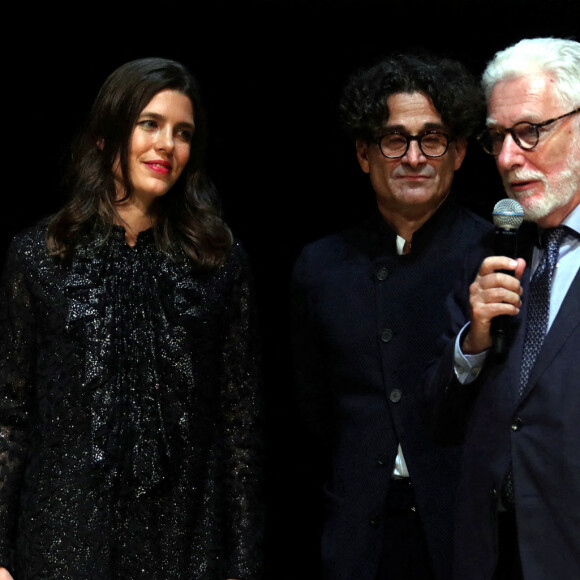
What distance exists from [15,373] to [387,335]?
0.97 m

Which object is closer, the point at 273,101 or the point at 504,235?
the point at 504,235

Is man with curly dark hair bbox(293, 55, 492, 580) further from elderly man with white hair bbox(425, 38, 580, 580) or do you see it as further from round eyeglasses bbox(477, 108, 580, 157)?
round eyeglasses bbox(477, 108, 580, 157)

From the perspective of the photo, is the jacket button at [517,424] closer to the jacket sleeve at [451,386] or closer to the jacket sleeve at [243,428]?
the jacket sleeve at [451,386]

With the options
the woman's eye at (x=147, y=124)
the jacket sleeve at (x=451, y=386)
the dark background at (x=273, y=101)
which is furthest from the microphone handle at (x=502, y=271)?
the dark background at (x=273, y=101)

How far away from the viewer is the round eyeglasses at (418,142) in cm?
280

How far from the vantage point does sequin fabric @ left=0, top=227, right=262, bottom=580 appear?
2.41m

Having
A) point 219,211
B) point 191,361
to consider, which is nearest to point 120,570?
point 191,361

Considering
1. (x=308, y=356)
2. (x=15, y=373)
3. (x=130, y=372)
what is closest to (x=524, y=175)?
(x=308, y=356)

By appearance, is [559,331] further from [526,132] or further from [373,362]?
[373,362]

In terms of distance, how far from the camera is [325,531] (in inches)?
107

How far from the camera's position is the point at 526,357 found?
2.17m

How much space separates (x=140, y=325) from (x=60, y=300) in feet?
0.68

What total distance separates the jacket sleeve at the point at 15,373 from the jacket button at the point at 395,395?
93 centimetres

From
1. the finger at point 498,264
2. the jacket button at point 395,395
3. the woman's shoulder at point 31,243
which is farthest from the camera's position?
the jacket button at point 395,395
